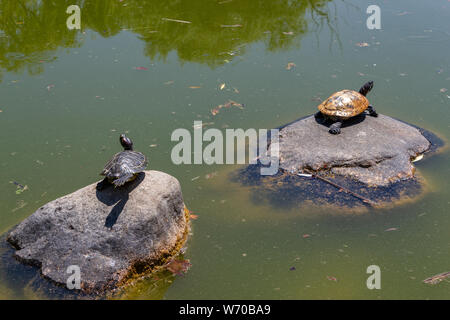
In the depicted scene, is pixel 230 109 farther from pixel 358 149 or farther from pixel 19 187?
pixel 19 187

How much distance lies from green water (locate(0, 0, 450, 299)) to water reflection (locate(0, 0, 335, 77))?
38mm

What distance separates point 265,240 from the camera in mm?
4535

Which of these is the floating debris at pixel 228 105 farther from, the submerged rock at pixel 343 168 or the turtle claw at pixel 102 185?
the turtle claw at pixel 102 185

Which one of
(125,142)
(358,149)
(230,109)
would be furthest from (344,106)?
(125,142)

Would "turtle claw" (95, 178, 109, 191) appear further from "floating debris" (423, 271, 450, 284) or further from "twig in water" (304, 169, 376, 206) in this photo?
"floating debris" (423, 271, 450, 284)

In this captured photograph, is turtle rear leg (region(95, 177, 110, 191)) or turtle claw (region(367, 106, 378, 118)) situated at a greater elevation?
turtle claw (region(367, 106, 378, 118))

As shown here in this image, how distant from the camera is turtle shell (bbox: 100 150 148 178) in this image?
4.16m

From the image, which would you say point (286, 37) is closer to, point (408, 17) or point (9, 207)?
point (408, 17)

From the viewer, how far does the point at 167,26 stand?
875 cm

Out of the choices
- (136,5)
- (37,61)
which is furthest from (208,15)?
(37,61)

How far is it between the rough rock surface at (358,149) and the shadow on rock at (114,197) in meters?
1.99

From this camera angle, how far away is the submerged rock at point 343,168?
16.5 ft

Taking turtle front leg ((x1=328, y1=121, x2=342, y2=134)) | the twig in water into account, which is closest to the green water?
the twig in water

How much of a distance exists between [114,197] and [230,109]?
2939 mm
